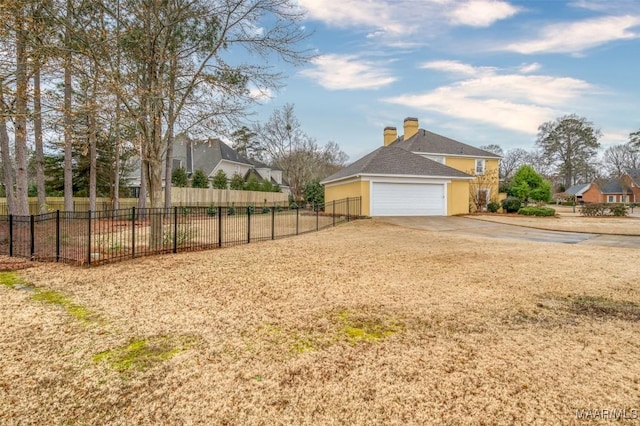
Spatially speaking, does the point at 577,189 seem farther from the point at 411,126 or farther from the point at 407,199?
the point at 407,199

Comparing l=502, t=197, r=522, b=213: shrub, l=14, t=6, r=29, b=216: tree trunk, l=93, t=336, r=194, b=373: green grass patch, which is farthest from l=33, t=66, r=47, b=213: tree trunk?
l=502, t=197, r=522, b=213: shrub

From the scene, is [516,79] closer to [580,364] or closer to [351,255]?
[351,255]

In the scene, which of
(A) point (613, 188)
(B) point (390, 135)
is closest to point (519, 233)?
(B) point (390, 135)

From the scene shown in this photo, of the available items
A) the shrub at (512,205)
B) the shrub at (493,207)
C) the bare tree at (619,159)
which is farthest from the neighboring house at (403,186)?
the bare tree at (619,159)

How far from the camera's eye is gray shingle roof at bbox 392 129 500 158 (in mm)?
24094

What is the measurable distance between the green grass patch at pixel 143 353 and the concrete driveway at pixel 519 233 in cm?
1081

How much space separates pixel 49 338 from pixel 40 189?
1422 cm

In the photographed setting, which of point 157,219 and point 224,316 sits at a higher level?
point 157,219

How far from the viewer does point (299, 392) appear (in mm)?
2410

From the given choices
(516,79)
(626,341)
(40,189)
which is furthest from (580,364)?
(40,189)

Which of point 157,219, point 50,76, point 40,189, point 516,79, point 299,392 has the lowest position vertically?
point 299,392

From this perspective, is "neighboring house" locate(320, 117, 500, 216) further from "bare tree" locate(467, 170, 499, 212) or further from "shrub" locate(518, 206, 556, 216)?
"shrub" locate(518, 206, 556, 216)

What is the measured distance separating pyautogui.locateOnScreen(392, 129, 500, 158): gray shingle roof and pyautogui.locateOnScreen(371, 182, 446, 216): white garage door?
6.18m

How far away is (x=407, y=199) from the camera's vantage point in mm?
17875
